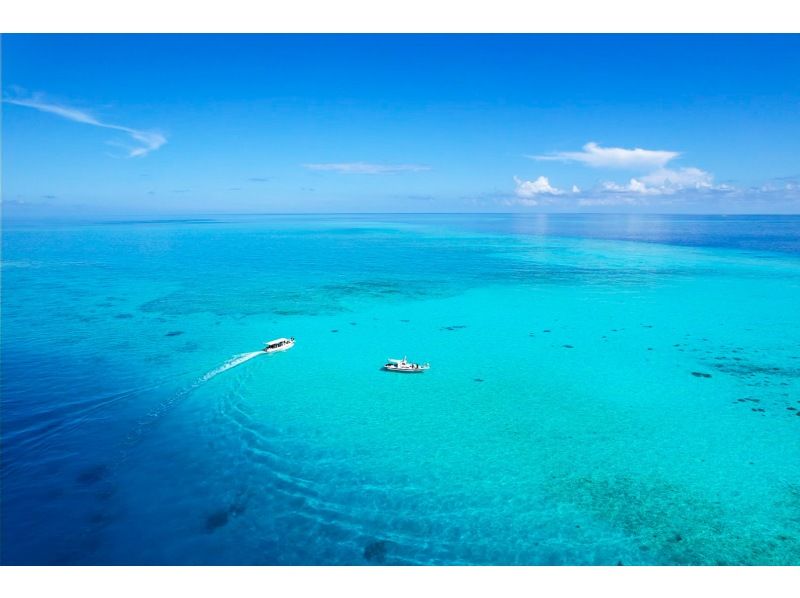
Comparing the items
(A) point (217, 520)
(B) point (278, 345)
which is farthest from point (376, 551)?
(B) point (278, 345)

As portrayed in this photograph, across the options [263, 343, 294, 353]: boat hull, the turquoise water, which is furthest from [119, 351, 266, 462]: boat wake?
[263, 343, 294, 353]: boat hull

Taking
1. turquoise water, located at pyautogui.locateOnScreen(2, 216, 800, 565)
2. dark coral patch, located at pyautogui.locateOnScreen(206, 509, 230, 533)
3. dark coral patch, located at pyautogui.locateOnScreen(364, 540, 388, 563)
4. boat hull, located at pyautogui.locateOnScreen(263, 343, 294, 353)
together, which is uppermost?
boat hull, located at pyautogui.locateOnScreen(263, 343, 294, 353)

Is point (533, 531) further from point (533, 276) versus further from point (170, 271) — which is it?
point (170, 271)

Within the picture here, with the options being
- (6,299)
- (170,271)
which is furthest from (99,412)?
(170,271)

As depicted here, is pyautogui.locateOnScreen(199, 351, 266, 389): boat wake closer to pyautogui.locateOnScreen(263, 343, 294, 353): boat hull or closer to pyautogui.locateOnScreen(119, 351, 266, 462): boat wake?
pyautogui.locateOnScreen(119, 351, 266, 462): boat wake

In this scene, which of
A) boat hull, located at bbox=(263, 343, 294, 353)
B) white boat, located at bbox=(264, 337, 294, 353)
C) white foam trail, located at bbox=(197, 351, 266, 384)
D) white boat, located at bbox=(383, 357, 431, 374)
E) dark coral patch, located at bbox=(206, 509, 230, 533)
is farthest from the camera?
white boat, located at bbox=(264, 337, 294, 353)

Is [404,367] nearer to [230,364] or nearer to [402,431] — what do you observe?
[402,431]
